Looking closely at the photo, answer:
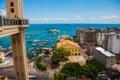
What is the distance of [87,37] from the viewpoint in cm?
5541

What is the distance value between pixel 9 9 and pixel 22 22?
1106mm

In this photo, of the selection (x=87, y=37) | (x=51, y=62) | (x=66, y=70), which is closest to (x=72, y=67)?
(x=66, y=70)

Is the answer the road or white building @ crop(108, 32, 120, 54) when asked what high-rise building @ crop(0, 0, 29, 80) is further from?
white building @ crop(108, 32, 120, 54)

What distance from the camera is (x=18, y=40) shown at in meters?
11.9

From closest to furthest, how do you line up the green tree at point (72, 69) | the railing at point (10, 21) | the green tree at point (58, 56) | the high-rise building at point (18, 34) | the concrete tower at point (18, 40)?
1. the railing at point (10, 21)
2. the high-rise building at point (18, 34)
3. the concrete tower at point (18, 40)
4. the green tree at point (72, 69)
5. the green tree at point (58, 56)

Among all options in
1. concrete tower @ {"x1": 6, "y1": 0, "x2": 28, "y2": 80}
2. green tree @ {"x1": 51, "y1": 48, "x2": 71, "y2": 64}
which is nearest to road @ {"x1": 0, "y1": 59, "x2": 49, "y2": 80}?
green tree @ {"x1": 51, "y1": 48, "x2": 71, "y2": 64}

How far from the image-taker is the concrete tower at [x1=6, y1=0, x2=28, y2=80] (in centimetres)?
1117

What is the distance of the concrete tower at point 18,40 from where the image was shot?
1117 cm

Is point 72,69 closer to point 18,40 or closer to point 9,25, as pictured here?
point 18,40

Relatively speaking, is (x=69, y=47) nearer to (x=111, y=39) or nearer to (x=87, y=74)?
(x=111, y=39)

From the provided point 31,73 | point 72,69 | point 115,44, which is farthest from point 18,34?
point 115,44

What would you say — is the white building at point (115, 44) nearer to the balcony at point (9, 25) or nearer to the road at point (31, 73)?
the road at point (31, 73)

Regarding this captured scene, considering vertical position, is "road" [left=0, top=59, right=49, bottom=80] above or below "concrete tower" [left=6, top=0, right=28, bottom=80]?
below

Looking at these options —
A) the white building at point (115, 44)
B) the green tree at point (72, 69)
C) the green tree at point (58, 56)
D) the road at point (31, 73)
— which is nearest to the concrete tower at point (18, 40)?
the green tree at point (72, 69)
